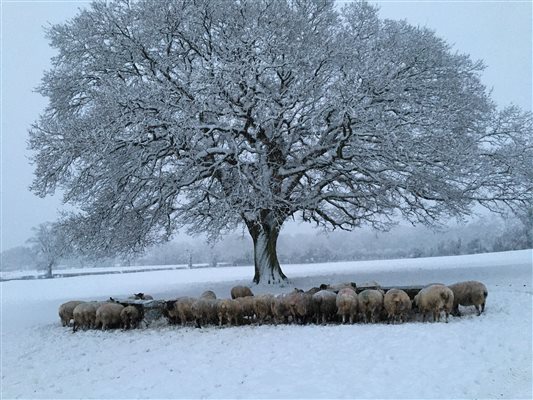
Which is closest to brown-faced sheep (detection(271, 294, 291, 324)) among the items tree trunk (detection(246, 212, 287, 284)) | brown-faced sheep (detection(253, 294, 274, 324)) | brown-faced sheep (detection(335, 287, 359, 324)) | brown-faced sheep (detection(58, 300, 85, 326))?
brown-faced sheep (detection(253, 294, 274, 324))

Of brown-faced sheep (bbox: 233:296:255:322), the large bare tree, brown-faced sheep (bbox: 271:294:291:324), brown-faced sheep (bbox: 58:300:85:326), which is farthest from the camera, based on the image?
the large bare tree

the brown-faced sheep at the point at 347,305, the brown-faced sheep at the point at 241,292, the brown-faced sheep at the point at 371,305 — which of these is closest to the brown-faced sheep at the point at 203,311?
the brown-faced sheep at the point at 241,292

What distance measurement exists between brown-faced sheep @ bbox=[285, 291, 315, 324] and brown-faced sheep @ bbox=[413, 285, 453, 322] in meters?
2.45

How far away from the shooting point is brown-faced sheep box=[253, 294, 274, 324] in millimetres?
10969

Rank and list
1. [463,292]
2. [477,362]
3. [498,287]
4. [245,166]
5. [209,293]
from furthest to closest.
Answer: [245,166], [498,287], [209,293], [463,292], [477,362]

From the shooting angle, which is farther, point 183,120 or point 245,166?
point 245,166

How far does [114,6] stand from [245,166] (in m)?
7.52

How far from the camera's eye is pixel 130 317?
1173 cm

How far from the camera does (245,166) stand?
1631cm

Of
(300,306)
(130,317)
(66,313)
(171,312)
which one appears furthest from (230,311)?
(66,313)

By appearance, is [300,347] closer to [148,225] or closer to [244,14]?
[148,225]

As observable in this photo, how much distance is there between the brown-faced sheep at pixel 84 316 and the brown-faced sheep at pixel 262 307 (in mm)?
4307

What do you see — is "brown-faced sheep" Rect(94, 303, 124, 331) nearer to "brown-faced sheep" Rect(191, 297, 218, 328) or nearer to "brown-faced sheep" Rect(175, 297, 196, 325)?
"brown-faced sheep" Rect(175, 297, 196, 325)

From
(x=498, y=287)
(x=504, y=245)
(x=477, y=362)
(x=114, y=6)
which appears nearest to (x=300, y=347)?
(x=477, y=362)
